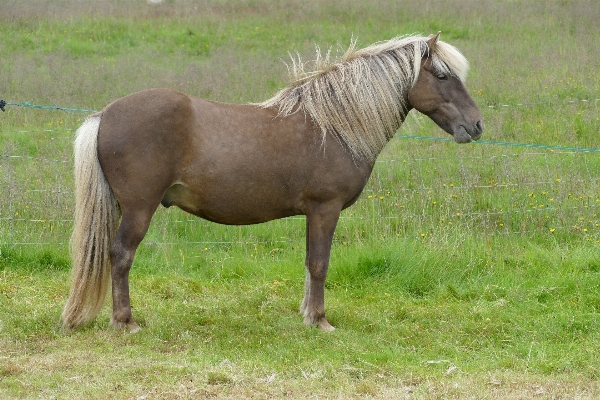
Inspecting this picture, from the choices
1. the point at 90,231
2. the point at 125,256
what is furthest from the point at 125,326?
the point at 90,231

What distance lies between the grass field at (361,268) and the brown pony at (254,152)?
1.60 feet

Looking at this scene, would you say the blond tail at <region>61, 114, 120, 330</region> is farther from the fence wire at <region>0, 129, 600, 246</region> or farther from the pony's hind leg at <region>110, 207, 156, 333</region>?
the fence wire at <region>0, 129, 600, 246</region>

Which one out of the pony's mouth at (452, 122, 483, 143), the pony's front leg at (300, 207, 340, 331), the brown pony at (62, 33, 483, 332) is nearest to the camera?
the brown pony at (62, 33, 483, 332)

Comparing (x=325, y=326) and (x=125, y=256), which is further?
(x=325, y=326)

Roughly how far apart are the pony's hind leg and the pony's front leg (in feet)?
3.79

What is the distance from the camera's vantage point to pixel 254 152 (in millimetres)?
5145

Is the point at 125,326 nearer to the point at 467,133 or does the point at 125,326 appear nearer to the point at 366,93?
the point at 366,93

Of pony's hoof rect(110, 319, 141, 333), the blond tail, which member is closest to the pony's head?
the blond tail

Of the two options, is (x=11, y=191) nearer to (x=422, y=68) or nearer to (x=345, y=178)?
(x=345, y=178)

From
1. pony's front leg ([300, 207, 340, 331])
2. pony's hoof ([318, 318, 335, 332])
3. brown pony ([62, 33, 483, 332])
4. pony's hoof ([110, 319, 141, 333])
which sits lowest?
pony's hoof ([318, 318, 335, 332])

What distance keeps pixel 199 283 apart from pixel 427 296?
193 centimetres

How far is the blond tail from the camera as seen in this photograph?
196 inches

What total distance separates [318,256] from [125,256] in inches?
53.8

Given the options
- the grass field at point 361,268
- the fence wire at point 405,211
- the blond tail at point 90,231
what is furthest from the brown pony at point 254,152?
the fence wire at point 405,211
